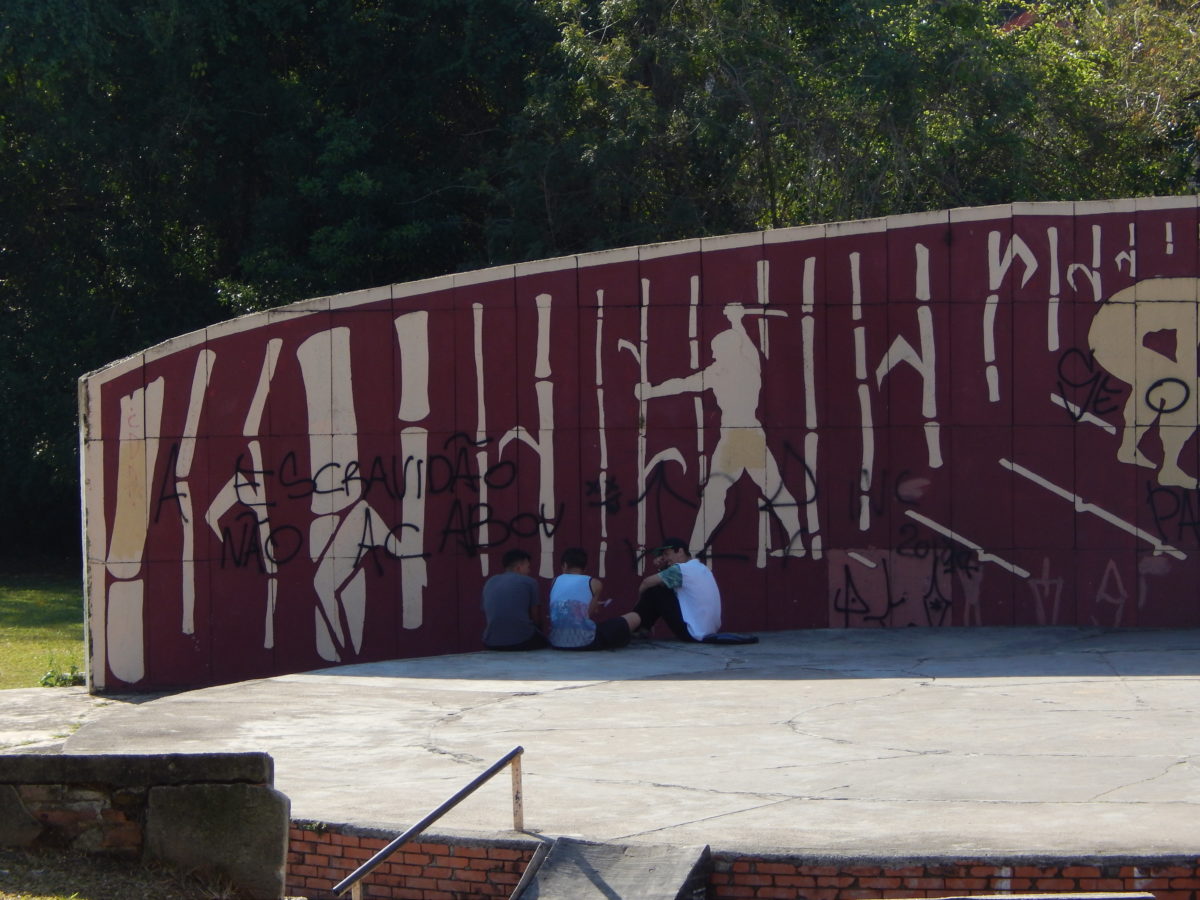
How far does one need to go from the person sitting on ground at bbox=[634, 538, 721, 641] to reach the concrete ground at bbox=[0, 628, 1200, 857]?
0.63 ft

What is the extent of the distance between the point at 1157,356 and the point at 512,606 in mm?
6069

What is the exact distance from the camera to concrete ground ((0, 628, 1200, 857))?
20.1 feet

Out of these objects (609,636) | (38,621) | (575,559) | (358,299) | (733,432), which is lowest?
(38,621)

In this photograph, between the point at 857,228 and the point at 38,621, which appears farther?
the point at 38,621

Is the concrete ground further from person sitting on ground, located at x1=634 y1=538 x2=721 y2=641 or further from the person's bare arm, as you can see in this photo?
the person's bare arm

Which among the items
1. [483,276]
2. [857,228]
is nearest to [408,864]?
[483,276]

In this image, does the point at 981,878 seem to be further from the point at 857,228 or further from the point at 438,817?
the point at 857,228

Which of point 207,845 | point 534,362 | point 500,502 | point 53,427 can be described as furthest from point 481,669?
point 53,427

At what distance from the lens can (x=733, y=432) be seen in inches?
485

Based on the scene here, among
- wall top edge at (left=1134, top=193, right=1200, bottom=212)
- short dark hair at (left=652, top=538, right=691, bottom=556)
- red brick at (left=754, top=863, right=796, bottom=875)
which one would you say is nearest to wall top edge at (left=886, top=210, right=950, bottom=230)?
wall top edge at (left=1134, top=193, right=1200, bottom=212)

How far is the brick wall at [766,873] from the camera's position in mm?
5461

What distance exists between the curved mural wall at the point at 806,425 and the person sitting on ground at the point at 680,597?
544 mm

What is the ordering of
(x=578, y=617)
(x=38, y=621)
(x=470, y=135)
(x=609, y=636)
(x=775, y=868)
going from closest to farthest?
(x=775, y=868)
(x=578, y=617)
(x=609, y=636)
(x=38, y=621)
(x=470, y=135)

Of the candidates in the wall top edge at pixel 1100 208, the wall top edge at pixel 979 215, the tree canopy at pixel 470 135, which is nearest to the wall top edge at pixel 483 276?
the wall top edge at pixel 979 215
